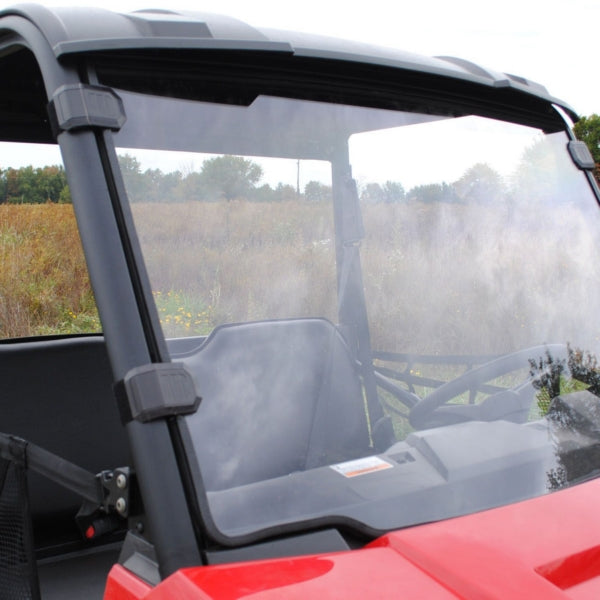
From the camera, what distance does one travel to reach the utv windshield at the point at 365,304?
125 centimetres

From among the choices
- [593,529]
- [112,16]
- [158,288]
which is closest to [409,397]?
[593,529]

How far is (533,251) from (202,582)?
1.04m

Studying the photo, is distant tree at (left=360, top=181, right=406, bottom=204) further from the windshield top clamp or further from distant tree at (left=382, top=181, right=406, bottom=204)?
the windshield top clamp

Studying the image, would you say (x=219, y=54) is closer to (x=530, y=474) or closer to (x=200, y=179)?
(x=200, y=179)

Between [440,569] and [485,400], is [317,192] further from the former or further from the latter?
[440,569]

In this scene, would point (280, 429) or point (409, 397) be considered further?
point (409, 397)

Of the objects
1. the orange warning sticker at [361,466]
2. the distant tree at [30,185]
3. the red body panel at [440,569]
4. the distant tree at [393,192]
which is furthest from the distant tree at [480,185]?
the distant tree at [30,185]

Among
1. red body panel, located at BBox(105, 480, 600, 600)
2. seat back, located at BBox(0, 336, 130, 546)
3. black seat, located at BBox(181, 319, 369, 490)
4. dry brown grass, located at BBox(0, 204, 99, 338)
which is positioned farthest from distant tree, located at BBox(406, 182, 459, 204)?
seat back, located at BBox(0, 336, 130, 546)

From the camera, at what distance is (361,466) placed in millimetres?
1307

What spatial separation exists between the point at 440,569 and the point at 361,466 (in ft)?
1.04

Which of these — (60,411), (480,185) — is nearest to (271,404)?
(480,185)

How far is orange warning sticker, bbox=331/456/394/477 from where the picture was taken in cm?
129

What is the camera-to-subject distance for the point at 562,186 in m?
1.81

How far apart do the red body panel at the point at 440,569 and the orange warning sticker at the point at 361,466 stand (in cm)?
18
